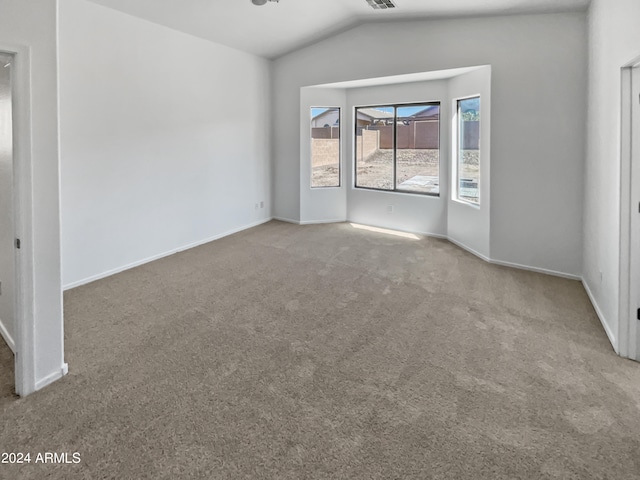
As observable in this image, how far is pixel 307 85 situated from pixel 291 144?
1059 millimetres

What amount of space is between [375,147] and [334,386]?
558cm

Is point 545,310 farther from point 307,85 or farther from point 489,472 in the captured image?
point 307,85

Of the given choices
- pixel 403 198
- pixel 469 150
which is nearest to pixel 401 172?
pixel 403 198

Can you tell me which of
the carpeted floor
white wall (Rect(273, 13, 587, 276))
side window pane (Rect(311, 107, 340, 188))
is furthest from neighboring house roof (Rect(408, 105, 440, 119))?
the carpeted floor

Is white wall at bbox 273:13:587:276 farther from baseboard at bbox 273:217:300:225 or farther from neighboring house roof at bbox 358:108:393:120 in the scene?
baseboard at bbox 273:217:300:225

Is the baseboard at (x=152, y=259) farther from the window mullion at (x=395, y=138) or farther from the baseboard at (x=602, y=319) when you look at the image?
the baseboard at (x=602, y=319)

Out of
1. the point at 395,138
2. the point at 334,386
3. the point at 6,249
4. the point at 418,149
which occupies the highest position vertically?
the point at 395,138

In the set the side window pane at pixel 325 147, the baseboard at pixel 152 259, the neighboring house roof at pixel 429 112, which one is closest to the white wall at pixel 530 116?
the neighboring house roof at pixel 429 112

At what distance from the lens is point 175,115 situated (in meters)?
5.44

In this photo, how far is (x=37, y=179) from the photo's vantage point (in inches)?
88.1

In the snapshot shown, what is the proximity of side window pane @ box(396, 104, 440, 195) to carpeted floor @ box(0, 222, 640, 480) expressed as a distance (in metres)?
2.81

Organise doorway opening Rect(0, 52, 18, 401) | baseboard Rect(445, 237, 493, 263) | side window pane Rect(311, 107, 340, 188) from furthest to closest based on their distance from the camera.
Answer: side window pane Rect(311, 107, 340, 188) < baseboard Rect(445, 237, 493, 263) < doorway opening Rect(0, 52, 18, 401)

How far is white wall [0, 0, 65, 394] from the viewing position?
2121 millimetres

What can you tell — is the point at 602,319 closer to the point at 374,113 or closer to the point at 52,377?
the point at 52,377
